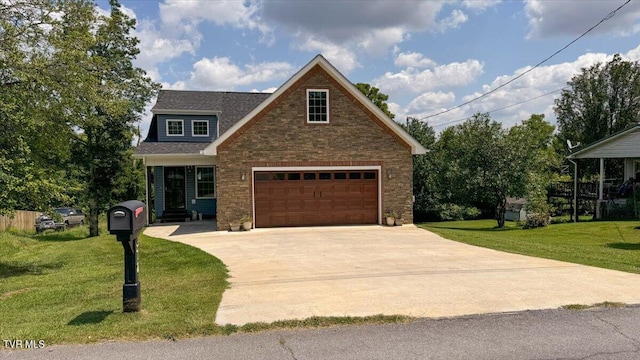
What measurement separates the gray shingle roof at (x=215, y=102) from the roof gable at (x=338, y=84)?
6.15m

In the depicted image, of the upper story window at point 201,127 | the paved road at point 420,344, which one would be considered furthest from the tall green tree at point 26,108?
the upper story window at point 201,127

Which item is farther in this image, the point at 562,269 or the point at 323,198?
the point at 323,198

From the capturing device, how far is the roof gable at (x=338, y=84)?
53.4 ft

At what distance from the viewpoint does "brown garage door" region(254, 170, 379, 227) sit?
1692 centimetres

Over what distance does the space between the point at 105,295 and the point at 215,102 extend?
56.5 ft

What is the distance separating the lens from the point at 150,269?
9695 mm

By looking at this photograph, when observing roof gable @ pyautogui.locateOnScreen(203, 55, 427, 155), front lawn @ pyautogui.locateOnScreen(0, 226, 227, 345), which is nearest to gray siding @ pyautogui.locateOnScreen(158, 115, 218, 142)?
roof gable @ pyautogui.locateOnScreen(203, 55, 427, 155)

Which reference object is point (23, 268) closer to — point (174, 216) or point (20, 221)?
point (174, 216)

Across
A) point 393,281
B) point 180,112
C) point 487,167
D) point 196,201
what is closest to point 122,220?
point 393,281

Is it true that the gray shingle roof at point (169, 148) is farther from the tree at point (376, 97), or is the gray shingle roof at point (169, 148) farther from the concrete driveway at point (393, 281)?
the tree at point (376, 97)

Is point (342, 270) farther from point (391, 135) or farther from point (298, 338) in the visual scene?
point (391, 135)

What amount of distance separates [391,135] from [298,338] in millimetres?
Result: 13445

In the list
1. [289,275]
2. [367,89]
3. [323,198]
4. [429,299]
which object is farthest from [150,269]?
[367,89]

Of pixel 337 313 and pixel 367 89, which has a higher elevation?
pixel 367 89
